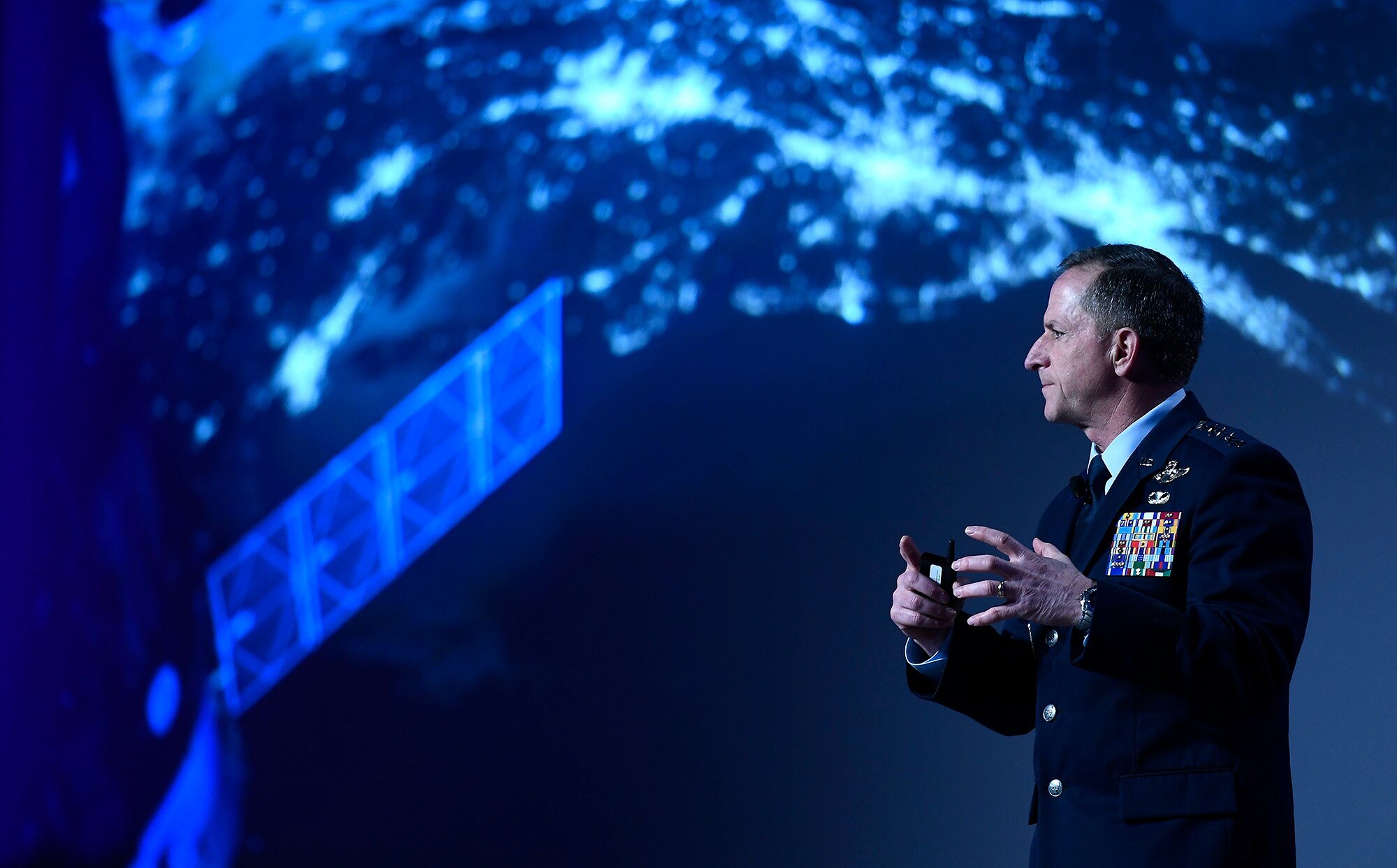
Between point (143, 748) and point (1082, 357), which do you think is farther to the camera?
point (143, 748)

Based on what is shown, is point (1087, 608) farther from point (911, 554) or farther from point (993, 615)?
point (911, 554)

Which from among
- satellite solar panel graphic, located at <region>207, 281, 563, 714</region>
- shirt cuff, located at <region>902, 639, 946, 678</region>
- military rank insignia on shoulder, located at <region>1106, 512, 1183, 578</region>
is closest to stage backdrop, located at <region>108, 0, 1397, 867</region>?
satellite solar panel graphic, located at <region>207, 281, 563, 714</region>

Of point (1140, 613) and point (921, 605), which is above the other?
point (1140, 613)

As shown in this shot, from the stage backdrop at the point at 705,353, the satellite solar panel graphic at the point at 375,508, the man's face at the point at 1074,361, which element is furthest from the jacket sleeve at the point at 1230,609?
the satellite solar panel graphic at the point at 375,508

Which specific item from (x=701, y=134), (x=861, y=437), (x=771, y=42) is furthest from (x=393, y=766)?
(x=771, y=42)

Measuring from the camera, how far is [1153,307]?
4.77 ft

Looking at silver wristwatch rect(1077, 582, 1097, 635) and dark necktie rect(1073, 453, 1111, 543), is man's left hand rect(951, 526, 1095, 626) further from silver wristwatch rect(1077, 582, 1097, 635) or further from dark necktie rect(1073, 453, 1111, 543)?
dark necktie rect(1073, 453, 1111, 543)

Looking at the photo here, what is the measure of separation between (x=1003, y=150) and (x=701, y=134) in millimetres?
756

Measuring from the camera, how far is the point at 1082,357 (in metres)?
1.46

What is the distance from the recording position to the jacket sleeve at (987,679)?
1491 millimetres

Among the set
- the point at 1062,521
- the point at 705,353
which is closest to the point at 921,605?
the point at 1062,521

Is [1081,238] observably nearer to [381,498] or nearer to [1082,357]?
[1082,357]

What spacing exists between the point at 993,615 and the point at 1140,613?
15 centimetres

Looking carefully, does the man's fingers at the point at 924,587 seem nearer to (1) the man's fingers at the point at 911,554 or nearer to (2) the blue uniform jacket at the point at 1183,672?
(1) the man's fingers at the point at 911,554
